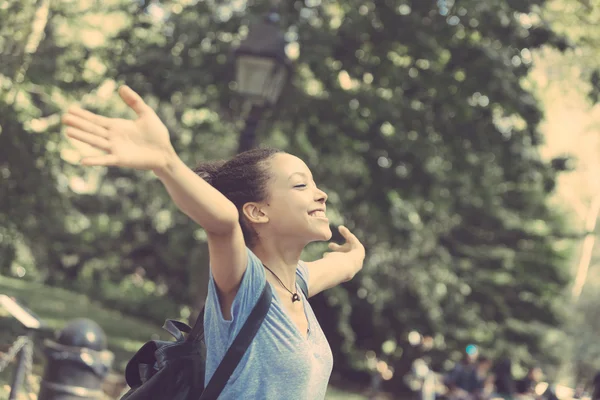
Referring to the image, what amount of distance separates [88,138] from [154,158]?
157 mm

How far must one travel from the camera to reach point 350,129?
1156 cm

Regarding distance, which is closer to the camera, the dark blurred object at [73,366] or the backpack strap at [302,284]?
the backpack strap at [302,284]

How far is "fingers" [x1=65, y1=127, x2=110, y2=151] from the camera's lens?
189 cm

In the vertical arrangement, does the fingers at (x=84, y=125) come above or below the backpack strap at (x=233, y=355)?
above

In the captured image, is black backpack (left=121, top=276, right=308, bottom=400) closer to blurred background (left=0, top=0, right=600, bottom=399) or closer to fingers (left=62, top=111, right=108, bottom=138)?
fingers (left=62, top=111, right=108, bottom=138)

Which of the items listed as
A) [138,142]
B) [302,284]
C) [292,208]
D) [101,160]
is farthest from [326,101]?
[101,160]

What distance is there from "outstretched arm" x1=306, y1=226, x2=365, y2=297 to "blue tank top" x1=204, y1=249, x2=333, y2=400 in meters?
0.61

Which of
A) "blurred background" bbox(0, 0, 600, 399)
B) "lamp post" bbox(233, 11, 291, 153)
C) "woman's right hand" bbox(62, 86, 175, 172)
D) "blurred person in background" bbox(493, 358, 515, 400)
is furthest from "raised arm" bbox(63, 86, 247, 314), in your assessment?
"blurred person in background" bbox(493, 358, 515, 400)

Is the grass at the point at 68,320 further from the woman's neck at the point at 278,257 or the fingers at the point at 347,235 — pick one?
the woman's neck at the point at 278,257

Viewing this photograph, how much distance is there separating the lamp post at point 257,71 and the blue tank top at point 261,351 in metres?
6.01

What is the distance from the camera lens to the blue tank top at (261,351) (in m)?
2.35

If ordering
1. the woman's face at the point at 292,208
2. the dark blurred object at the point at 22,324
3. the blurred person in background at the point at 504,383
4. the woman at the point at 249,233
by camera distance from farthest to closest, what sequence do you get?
the blurred person in background at the point at 504,383 → the dark blurred object at the point at 22,324 → the woman's face at the point at 292,208 → the woman at the point at 249,233

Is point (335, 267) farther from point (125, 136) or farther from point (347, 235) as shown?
point (125, 136)

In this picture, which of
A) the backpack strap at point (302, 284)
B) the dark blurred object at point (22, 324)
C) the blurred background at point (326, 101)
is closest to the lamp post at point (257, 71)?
the blurred background at point (326, 101)
